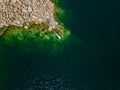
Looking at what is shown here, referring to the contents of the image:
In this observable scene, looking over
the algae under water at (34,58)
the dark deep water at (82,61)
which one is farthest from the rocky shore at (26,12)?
the dark deep water at (82,61)

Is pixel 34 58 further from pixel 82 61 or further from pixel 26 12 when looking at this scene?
pixel 26 12

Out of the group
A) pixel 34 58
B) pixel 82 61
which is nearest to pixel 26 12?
pixel 34 58

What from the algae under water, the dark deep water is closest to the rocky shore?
the algae under water

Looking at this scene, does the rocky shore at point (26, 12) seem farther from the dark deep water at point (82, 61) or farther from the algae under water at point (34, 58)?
the dark deep water at point (82, 61)

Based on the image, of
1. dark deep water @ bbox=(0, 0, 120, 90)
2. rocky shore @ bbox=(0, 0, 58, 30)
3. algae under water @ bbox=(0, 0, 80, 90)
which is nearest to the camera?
algae under water @ bbox=(0, 0, 80, 90)

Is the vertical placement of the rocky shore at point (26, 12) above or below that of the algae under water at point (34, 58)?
above

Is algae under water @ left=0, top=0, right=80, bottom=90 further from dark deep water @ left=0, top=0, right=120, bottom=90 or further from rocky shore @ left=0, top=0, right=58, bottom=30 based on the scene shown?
rocky shore @ left=0, top=0, right=58, bottom=30

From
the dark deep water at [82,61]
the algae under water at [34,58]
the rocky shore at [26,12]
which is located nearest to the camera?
the algae under water at [34,58]
